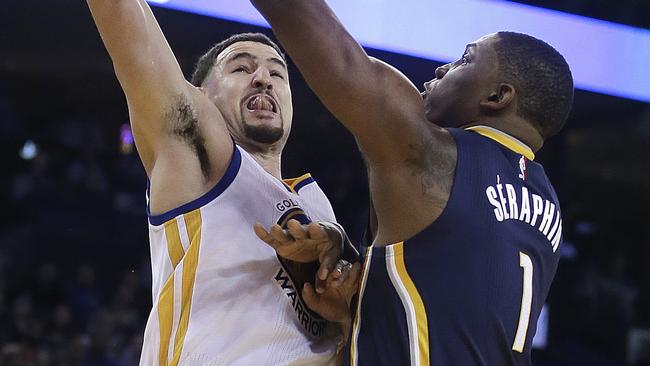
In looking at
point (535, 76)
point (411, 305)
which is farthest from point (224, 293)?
point (535, 76)

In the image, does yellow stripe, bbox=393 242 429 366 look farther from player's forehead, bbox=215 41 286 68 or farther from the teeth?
player's forehead, bbox=215 41 286 68

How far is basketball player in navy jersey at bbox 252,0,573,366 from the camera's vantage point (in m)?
2.36

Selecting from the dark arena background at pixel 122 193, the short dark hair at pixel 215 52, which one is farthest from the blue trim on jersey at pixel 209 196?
the dark arena background at pixel 122 193

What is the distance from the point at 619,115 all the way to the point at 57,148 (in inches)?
212

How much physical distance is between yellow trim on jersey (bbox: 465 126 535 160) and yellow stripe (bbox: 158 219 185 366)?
2.76 ft

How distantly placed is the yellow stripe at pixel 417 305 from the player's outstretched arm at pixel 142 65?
73 cm

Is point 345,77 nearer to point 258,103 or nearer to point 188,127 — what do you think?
point 188,127

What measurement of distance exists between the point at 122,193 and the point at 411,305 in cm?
743

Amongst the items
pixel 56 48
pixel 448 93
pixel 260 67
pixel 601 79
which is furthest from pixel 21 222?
pixel 448 93

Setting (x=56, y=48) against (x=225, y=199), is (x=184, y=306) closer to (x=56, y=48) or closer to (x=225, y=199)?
(x=225, y=199)

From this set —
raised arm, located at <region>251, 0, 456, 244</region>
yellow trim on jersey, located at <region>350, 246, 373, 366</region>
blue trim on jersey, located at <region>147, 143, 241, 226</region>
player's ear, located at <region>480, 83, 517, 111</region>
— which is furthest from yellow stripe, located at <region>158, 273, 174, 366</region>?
player's ear, located at <region>480, 83, 517, 111</region>

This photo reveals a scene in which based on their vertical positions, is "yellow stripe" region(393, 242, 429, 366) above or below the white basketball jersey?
above

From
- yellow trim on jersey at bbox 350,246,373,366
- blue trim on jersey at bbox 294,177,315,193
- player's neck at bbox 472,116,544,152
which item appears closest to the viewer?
yellow trim on jersey at bbox 350,246,373,366

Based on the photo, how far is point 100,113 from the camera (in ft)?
34.3
